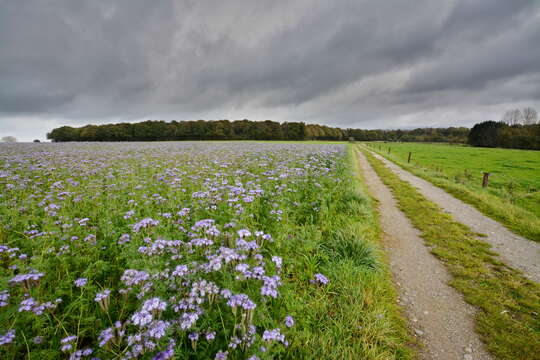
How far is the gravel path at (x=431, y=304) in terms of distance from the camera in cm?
270

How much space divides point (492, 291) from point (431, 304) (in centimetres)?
135

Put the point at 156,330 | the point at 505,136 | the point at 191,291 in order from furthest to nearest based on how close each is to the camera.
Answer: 1. the point at 505,136
2. the point at 191,291
3. the point at 156,330

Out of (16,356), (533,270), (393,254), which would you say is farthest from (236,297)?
(533,270)

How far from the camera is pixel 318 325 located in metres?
2.64

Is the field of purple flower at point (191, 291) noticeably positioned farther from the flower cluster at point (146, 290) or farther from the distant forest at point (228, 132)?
the distant forest at point (228, 132)

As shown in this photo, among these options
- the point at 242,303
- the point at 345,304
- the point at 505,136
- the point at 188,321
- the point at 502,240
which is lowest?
the point at 502,240

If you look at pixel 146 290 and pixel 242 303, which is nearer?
pixel 242 303

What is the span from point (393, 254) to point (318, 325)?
3.32 metres

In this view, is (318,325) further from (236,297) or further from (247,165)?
(247,165)

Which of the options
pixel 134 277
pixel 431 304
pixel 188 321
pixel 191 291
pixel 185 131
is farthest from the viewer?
pixel 185 131

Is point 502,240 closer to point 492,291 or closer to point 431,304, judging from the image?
point 492,291

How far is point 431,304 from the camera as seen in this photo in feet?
11.3

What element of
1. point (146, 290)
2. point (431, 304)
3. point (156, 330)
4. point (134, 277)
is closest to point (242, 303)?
point (156, 330)

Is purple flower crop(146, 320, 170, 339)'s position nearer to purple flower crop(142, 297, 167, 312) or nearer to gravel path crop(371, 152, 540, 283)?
purple flower crop(142, 297, 167, 312)
